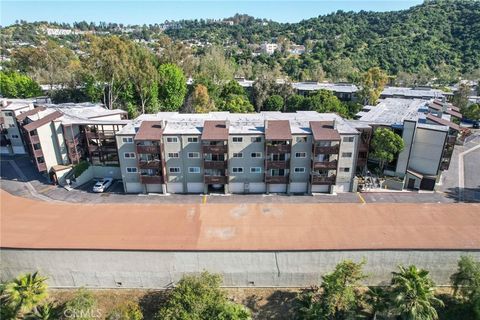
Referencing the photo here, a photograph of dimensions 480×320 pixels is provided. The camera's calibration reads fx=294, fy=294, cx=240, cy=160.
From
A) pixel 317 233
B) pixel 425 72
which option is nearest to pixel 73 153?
pixel 317 233

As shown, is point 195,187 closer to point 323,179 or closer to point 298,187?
point 298,187

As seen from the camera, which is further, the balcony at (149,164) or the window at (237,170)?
the window at (237,170)

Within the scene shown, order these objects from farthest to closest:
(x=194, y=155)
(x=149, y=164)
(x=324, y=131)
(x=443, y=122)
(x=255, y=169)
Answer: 1. (x=443, y=122)
2. (x=255, y=169)
3. (x=194, y=155)
4. (x=149, y=164)
5. (x=324, y=131)

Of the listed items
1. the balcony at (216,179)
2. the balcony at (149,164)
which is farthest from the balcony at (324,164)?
the balcony at (149,164)

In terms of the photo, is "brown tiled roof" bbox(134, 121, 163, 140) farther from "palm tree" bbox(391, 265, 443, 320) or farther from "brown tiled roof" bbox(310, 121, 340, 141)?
A: "palm tree" bbox(391, 265, 443, 320)

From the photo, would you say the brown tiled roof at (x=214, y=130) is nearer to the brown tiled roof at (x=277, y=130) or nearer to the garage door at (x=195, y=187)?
the brown tiled roof at (x=277, y=130)

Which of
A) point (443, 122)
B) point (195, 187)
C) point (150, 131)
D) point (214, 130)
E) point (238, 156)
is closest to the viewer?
point (150, 131)

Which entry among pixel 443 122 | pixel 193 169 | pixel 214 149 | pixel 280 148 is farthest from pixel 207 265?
pixel 443 122
